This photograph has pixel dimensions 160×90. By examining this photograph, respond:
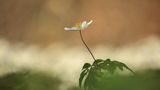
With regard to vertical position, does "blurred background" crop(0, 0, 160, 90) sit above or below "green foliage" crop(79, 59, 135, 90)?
above

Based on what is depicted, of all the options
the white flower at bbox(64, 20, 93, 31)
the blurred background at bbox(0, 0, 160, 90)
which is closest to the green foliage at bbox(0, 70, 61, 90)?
the blurred background at bbox(0, 0, 160, 90)

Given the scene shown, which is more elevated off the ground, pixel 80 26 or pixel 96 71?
pixel 80 26

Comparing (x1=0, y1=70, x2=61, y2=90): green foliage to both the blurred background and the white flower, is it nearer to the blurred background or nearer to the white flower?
the blurred background

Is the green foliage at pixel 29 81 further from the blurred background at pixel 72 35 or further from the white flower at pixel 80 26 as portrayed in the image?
the white flower at pixel 80 26

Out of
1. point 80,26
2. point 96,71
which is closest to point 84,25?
point 80,26

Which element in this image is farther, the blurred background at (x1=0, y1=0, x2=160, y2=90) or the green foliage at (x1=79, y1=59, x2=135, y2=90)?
the blurred background at (x1=0, y1=0, x2=160, y2=90)

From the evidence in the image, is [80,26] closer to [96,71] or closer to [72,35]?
[72,35]
